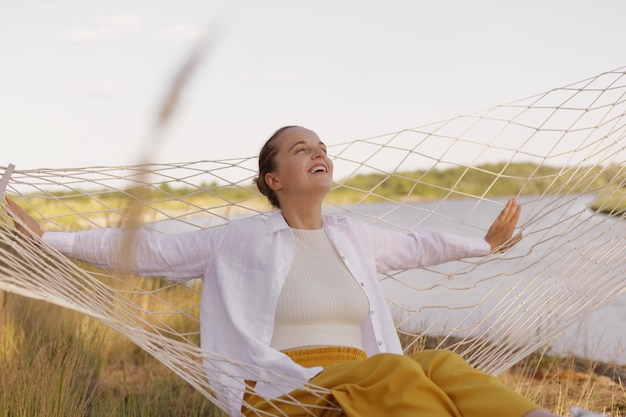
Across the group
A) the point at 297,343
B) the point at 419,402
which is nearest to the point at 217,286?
the point at 297,343

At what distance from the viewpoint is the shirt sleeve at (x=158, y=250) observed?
1956 millimetres

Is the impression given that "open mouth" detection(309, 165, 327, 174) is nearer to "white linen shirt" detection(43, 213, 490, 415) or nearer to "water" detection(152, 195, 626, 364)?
"white linen shirt" detection(43, 213, 490, 415)

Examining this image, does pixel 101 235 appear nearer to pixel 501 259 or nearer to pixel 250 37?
pixel 501 259

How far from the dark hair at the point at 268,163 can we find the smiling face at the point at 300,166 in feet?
0.04

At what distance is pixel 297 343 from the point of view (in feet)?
6.06

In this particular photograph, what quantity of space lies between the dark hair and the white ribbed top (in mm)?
126

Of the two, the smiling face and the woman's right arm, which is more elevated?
the smiling face

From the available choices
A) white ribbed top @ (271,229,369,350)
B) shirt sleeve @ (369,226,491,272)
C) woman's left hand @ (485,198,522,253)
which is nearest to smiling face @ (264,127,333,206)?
white ribbed top @ (271,229,369,350)

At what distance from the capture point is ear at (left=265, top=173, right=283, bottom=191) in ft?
6.72

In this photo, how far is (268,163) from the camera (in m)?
2.07

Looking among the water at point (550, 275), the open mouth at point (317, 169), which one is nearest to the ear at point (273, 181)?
the open mouth at point (317, 169)

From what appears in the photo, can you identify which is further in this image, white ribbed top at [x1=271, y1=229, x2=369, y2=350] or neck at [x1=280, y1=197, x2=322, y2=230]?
neck at [x1=280, y1=197, x2=322, y2=230]

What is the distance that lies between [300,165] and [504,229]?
756 millimetres

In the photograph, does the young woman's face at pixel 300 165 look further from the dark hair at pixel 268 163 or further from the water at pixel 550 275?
the water at pixel 550 275
